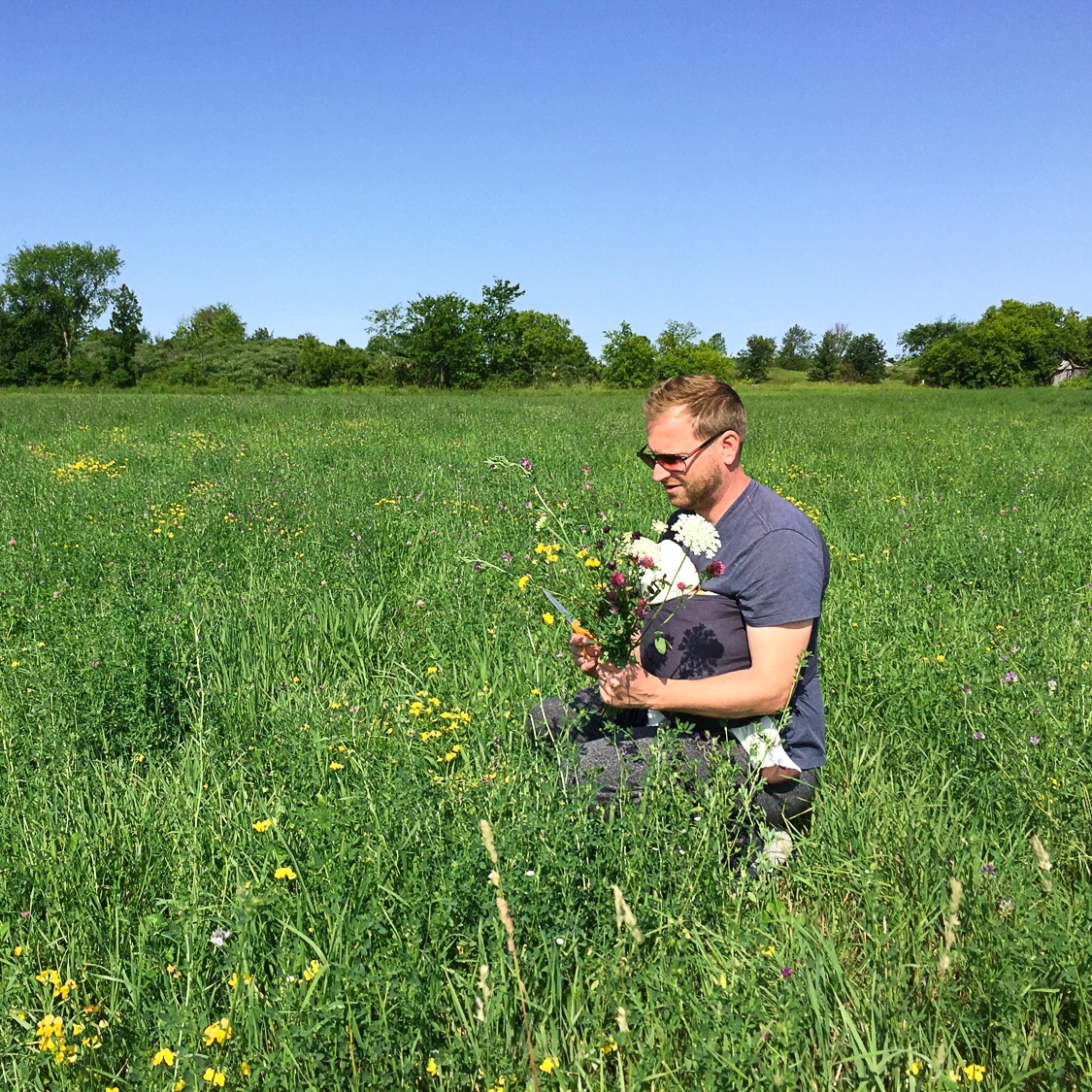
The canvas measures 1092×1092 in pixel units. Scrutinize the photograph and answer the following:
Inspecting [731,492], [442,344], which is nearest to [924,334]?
[442,344]

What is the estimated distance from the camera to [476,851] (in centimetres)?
207

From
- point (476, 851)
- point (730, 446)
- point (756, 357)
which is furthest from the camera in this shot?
point (756, 357)

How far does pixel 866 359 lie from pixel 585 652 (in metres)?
95.0

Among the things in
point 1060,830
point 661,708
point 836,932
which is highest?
point 661,708

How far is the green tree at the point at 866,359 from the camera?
85.6m

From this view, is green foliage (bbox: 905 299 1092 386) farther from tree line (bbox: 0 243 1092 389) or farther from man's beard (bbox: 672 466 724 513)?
man's beard (bbox: 672 466 724 513)

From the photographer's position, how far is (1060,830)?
240 centimetres

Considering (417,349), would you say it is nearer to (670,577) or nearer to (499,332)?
(499,332)

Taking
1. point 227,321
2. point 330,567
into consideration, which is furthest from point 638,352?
point 330,567

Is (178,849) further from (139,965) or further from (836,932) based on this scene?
(836,932)

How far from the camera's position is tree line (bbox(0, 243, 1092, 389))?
203ft

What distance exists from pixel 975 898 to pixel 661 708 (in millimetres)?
910

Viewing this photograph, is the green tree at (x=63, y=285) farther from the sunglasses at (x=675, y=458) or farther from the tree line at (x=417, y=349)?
the sunglasses at (x=675, y=458)

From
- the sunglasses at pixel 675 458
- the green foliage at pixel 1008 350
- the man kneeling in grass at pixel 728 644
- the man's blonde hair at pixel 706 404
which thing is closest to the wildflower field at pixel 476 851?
the man kneeling in grass at pixel 728 644
